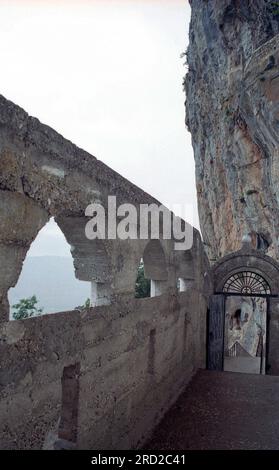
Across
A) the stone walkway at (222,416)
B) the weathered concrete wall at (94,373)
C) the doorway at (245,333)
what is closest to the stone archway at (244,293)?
the stone walkway at (222,416)

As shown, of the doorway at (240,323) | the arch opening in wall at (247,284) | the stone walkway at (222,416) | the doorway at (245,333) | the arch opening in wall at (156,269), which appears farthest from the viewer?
the doorway at (245,333)

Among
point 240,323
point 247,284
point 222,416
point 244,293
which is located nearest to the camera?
point 222,416

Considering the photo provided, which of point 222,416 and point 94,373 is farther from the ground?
point 94,373

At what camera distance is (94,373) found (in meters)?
4.28

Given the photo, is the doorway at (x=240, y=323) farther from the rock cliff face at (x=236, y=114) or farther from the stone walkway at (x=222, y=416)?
the rock cliff face at (x=236, y=114)

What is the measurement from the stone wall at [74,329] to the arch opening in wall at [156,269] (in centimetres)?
21

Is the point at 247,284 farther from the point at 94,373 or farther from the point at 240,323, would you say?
the point at 240,323

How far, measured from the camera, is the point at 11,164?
304cm

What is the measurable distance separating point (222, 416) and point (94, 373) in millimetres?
4035

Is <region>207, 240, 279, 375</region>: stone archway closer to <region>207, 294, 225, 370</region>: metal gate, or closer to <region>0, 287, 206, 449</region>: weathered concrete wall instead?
<region>207, 294, 225, 370</region>: metal gate

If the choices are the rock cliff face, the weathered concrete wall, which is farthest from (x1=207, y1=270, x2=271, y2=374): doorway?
the weathered concrete wall

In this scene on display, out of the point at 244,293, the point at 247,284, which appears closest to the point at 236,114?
the point at 247,284

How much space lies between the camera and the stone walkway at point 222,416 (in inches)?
238

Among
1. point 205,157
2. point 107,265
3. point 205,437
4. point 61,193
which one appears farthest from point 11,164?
point 205,157
